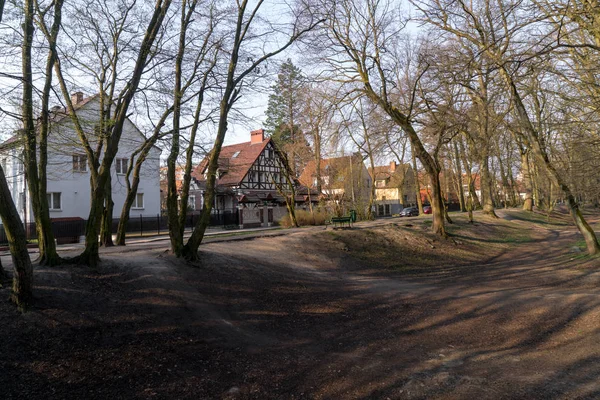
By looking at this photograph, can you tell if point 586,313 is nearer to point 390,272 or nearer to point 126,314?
point 390,272

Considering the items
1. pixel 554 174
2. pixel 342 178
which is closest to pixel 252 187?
pixel 342 178

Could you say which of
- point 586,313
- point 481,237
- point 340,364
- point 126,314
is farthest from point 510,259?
point 126,314

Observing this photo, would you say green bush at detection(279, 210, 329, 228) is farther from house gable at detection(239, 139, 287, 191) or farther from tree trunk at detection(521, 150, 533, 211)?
tree trunk at detection(521, 150, 533, 211)

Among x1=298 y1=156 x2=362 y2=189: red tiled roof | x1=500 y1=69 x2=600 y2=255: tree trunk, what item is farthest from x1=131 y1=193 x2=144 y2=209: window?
x1=500 y1=69 x2=600 y2=255: tree trunk

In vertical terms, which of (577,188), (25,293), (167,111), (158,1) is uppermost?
(158,1)

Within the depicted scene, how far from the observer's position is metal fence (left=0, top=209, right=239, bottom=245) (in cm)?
2189

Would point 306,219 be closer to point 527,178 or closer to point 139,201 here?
point 139,201

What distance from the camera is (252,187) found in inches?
1560

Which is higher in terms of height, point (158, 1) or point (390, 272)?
point (158, 1)

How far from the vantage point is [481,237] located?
24031 mm

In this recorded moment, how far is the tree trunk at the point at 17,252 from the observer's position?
6.62m

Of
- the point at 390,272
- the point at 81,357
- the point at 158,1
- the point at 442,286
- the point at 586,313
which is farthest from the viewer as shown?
the point at 390,272

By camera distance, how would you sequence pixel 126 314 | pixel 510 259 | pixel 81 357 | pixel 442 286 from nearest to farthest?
pixel 81 357, pixel 126 314, pixel 442 286, pixel 510 259

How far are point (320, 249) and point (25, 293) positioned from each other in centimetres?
1133
